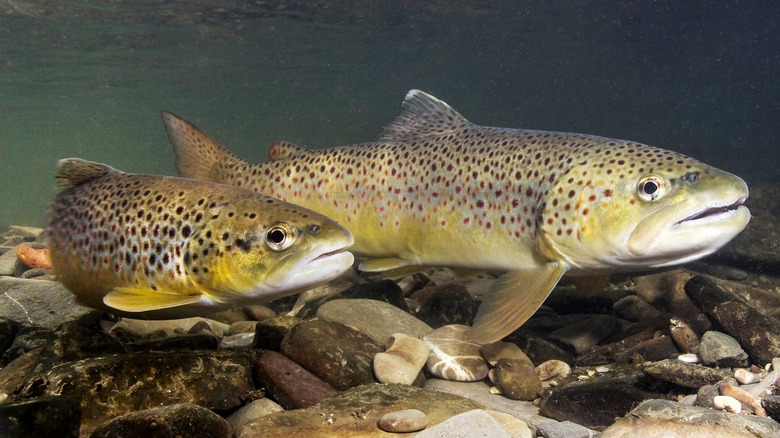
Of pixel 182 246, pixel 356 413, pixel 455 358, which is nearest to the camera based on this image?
pixel 356 413

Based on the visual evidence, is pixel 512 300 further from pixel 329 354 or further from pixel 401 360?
pixel 329 354

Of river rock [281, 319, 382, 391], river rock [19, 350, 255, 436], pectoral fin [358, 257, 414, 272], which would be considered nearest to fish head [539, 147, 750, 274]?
pectoral fin [358, 257, 414, 272]

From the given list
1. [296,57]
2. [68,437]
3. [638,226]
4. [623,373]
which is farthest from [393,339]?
[296,57]

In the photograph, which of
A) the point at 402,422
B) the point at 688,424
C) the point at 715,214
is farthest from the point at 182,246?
the point at 715,214

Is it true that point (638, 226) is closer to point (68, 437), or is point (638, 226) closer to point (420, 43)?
point (68, 437)

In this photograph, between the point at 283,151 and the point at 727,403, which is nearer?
the point at 727,403

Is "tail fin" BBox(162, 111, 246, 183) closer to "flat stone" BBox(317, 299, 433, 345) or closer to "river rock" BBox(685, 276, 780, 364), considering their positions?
"flat stone" BBox(317, 299, 433, 345)

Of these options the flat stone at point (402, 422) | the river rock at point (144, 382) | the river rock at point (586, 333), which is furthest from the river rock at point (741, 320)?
the river rock at point (144, 382)
